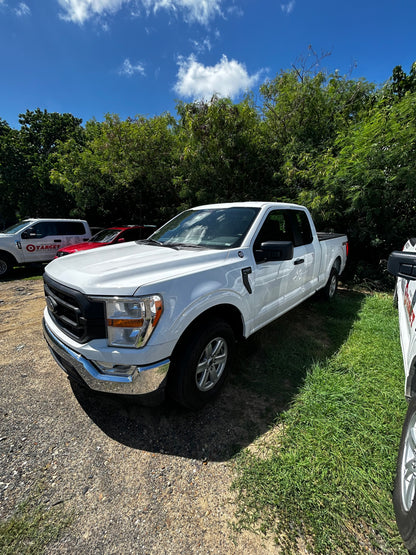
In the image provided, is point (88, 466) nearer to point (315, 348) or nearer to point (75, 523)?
point (75, 523)

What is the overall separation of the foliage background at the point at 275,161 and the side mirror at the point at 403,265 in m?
5.40

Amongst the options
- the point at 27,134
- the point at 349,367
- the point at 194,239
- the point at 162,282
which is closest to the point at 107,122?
the point at 194,239

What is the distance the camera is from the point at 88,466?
1796 mm

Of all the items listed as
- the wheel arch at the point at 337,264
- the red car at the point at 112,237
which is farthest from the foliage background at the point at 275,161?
the red car at the point at 112,237

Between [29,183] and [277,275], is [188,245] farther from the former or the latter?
[29,183]

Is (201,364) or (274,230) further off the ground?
(274,230)

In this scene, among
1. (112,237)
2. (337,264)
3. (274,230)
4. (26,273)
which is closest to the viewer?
(274,230)

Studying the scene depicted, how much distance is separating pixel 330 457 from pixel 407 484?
0.49 meters

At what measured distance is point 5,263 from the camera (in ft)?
25.2

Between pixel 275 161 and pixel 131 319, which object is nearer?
pixel 131 319

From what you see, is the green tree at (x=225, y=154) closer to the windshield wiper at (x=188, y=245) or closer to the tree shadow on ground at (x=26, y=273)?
the tree shadow on ground at (x=26, y=273)

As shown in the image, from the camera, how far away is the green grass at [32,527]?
53.1 inches

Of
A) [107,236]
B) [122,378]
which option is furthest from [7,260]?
[122,378]

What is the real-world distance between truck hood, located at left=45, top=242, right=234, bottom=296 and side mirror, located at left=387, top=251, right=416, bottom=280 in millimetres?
1277
